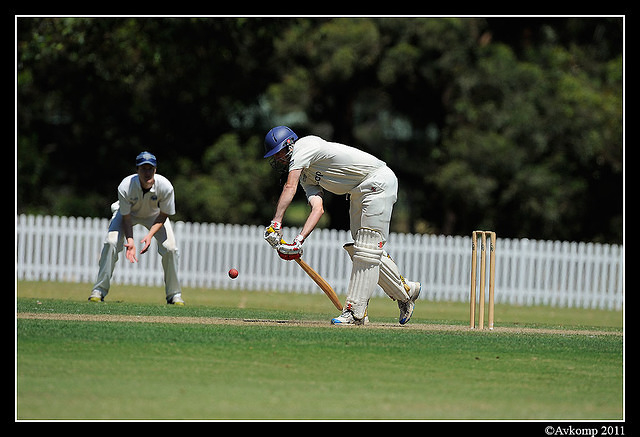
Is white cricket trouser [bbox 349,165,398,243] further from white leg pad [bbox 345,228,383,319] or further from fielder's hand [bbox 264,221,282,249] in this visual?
fielder's hand [bbox 264,221,282,249]

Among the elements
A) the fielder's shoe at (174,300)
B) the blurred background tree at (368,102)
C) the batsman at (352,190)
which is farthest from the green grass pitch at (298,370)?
the blurred background tree at (368,102)

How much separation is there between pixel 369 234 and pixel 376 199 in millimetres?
328

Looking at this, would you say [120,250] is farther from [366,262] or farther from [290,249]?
[366,262]

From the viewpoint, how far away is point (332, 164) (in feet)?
30.7

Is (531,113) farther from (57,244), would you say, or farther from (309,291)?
(57,244)

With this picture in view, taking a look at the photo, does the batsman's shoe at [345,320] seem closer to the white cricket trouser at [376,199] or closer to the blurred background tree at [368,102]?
the white cricket trouser at [376,199]

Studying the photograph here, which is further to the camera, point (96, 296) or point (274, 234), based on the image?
point (96, 296)

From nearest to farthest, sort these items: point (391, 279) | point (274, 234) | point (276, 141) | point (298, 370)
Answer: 1. point (298, 370)
2. point (274, 234)
3. point (276, 141)
4. point (391, 279)

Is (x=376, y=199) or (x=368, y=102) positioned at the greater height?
(x=368, y=102)

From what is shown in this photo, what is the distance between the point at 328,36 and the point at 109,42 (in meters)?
6.13

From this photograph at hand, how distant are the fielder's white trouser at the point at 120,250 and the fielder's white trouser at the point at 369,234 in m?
3.90

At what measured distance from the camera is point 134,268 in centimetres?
2127

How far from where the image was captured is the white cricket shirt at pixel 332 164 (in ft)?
30.1

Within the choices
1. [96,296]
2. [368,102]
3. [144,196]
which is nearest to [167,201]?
[144,196]
